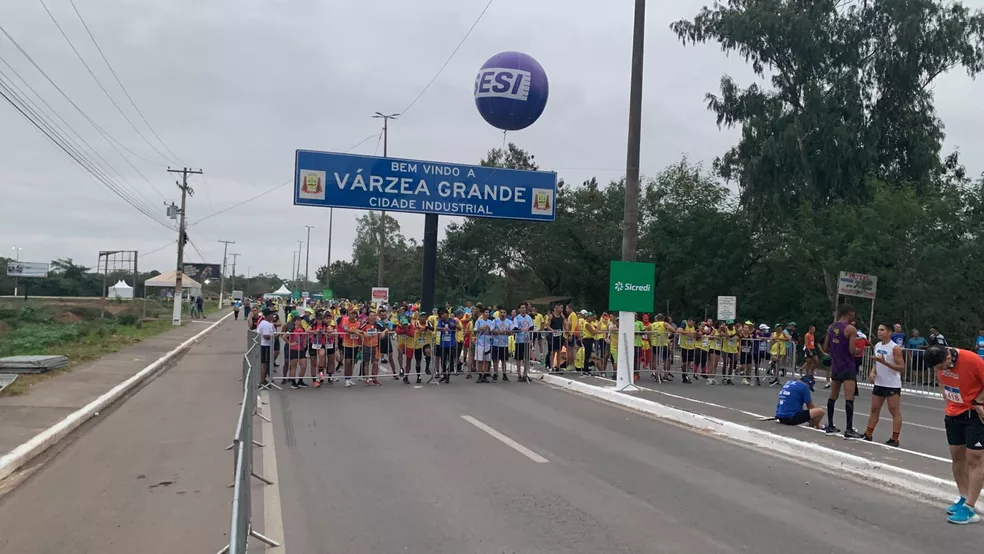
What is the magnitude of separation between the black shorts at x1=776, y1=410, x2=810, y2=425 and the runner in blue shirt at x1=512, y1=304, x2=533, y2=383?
738 cm

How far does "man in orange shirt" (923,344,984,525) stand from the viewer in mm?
6492

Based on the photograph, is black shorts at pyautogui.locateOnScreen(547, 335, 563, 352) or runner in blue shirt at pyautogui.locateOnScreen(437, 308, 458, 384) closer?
runner in blue shirt at pyautogui.locateOnScreen(437, 308, 458, 384)

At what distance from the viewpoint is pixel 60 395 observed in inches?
514

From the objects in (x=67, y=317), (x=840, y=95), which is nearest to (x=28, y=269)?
(x=67, y=317)

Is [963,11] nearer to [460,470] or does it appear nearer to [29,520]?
[460,470]

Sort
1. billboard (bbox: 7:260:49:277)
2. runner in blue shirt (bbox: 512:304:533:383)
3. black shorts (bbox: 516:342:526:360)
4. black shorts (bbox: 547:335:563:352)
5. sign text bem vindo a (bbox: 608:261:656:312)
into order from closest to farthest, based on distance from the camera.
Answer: sign text bem vindo a (bbox: 608:261:656:312) < runner in blue shirt (bbox: 512:304:533:383) < black shorts (bbox: 516:342:526:360) < black shorts (bbox: 547:335:563:352) < billboard (bbox: 7:260:49:277)

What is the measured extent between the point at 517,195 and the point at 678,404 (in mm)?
9738

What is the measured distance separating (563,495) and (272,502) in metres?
2.76

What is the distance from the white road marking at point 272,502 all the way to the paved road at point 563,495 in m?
0.08

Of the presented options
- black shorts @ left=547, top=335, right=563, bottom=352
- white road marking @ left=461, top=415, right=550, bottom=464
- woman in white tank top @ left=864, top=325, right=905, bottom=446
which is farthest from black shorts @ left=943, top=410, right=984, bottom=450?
black shorts @ left=547, top=335, right=563, bottom=352

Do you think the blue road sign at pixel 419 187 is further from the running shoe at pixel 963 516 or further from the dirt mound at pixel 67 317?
the dirt mound at pixel 67 317

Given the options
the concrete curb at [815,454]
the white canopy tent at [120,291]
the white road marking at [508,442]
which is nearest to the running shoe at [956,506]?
the concrete curb at [815,454]

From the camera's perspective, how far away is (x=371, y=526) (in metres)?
6.05

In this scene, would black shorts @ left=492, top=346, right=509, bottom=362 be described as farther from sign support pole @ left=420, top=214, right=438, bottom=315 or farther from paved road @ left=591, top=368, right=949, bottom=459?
sign support pole @ left=420, top=214, right=438, bottom=315
